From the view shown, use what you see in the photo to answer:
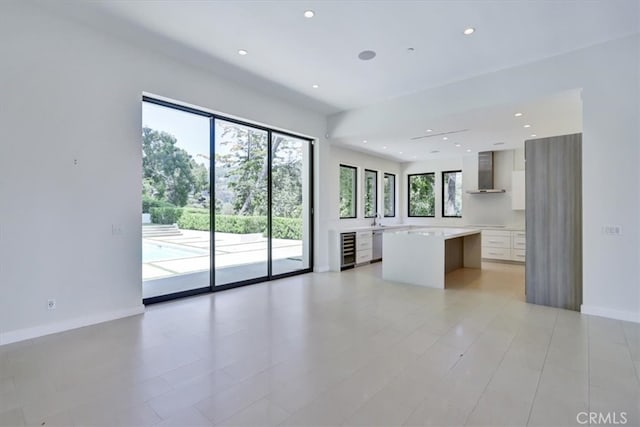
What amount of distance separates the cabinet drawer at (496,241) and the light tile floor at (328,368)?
4.06 meters

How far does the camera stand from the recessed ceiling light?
160 inches

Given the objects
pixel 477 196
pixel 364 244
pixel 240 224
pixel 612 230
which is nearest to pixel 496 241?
pixel 477 196

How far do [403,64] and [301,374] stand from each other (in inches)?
161

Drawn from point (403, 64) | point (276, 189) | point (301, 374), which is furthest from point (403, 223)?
point (301, 374)

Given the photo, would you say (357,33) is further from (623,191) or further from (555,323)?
(555,323)

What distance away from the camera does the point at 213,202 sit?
497 cm

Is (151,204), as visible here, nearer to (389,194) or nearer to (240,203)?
(240,203)

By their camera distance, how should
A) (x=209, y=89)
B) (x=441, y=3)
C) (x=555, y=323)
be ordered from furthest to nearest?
(x=209, y=89)
(x=555, y=323)
(x=441, y=3)

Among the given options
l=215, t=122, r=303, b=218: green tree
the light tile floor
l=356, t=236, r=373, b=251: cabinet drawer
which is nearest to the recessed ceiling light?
l=215, t=122, r=303, b=218: green tree

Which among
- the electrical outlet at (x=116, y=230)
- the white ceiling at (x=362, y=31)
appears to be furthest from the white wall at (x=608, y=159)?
the electrical outlet at (x=116, y=230)

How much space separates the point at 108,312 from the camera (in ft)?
12.2

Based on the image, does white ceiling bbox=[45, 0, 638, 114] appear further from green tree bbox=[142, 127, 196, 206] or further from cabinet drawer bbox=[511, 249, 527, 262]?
cabinet drawer bbox=[511, 249, 527, 262]

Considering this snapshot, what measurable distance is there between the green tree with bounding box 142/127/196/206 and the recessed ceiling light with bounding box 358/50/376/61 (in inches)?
114

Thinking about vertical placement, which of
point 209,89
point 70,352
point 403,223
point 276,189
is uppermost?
point 209,89
